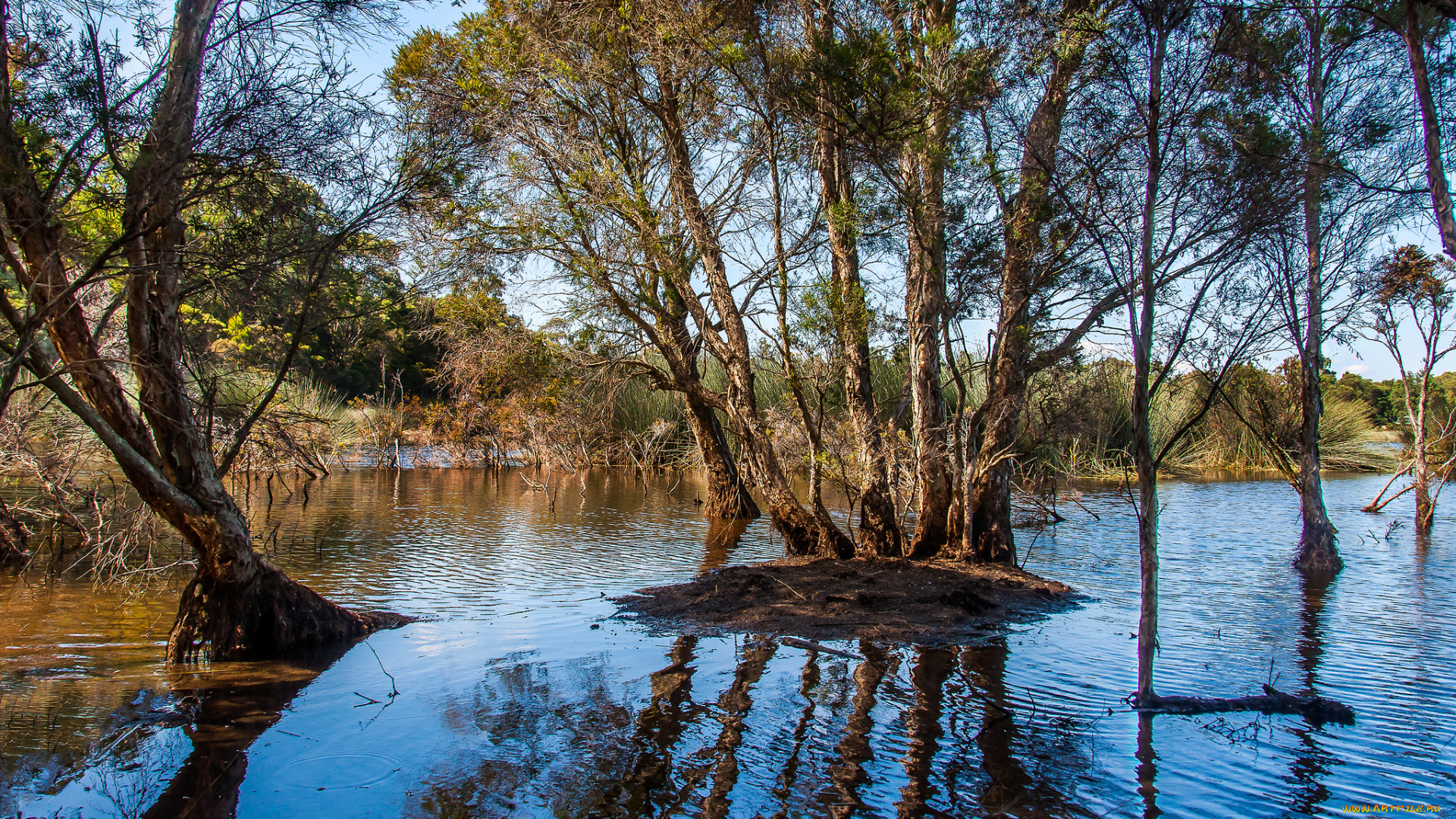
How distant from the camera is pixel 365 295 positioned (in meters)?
6.50

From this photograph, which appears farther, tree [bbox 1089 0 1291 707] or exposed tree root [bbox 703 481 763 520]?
exposed tree root [bbox 703 481 763 520]

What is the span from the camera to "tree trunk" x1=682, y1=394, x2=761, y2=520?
42.5 feet

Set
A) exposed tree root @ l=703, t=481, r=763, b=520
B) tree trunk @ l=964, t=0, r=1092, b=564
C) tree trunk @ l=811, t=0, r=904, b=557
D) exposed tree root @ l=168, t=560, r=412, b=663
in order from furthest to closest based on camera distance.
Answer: exposed tree root @ l=703, t=481, r=763, b=520, tree trunk @ l=811, t=0, r=904, b=557, tree trunk @ l=964, t=0, r=1092, b=564, exposed tree root @ l=168, t=560, r=412, b=663

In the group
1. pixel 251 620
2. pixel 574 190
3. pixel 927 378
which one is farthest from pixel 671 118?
pixel 251 620

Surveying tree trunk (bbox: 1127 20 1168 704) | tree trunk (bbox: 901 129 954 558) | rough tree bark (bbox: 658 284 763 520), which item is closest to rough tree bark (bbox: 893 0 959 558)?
tree trunk (bbox: 901 129 954 558)

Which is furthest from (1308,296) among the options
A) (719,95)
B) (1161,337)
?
(719,95)

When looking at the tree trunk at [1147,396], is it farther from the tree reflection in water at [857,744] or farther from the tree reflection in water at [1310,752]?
the tree reflection in water at [857,744]

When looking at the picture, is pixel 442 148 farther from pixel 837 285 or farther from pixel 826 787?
pixel 826 787

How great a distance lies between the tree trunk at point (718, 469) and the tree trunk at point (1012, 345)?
514 centimetres

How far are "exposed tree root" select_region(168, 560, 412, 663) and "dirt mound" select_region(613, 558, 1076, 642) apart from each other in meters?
2.44

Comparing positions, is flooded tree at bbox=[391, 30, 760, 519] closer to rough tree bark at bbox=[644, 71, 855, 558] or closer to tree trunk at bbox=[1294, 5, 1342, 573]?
rough tree bark at bbox=[644, 71, 855, 558]

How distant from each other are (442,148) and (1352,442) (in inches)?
937

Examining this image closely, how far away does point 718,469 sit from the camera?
43.5ft

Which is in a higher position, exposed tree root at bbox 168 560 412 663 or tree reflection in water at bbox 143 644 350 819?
exposed tree root at bbox 168 560 412 663
